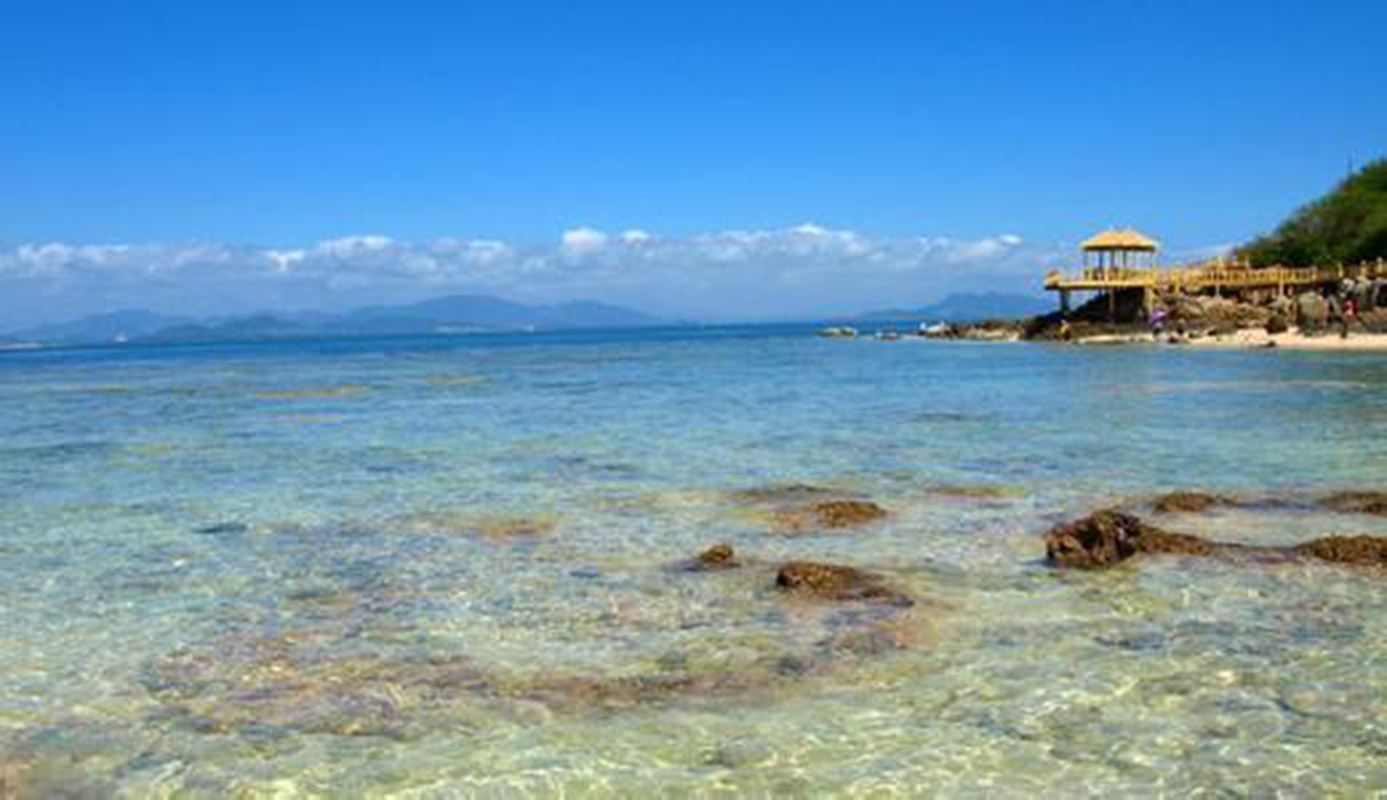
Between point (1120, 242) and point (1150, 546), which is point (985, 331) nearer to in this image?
point (1120, 242)

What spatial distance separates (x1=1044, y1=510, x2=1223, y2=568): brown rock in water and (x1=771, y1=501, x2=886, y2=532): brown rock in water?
2.86 meters

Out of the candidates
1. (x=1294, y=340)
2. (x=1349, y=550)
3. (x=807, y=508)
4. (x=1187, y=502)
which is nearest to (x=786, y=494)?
(x=807, y=508)

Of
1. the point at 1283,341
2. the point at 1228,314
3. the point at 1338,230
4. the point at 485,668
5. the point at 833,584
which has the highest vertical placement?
the point at 1338,230

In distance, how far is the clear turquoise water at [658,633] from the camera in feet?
24.9

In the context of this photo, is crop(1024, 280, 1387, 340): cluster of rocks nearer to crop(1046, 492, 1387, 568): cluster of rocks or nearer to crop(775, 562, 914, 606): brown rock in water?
crop(1046, 492, 1387, 568): cluster of rocks

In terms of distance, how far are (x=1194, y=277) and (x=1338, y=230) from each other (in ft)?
Answer: 44.4

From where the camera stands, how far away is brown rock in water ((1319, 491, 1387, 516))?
15288 millimetres

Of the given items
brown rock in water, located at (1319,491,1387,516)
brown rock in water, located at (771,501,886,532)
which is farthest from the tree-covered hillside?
brown rock in water, located at (771,501,886,532)

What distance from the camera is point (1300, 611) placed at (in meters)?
10.6

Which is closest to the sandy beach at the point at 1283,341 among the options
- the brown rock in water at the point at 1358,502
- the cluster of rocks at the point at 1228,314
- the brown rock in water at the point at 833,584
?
the cluster of rocks at the point at 1228,314

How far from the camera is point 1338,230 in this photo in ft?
272

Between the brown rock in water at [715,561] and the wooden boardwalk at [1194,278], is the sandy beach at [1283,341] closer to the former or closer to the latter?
the wooden boardwalk at [1194,278]

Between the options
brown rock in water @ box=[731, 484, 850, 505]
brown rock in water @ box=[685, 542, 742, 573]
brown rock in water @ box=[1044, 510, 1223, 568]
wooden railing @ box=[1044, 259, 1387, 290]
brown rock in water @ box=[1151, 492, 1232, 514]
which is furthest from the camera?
wooden railing @ box=[1044, 259, 1387, 290]

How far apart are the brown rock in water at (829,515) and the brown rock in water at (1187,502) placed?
366 cm
